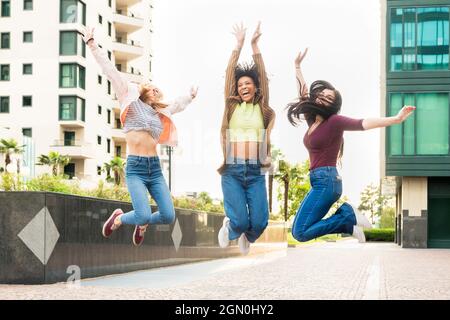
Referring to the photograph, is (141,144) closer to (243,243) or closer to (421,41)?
(243,243)

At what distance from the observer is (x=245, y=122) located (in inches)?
264

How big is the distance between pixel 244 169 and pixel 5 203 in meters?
28.2

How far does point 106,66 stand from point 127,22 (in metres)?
3.70

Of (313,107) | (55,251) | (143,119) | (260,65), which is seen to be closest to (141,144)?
(143,119)

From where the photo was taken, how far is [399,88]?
9172 mm

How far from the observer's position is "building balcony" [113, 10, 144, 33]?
10367 millimetres

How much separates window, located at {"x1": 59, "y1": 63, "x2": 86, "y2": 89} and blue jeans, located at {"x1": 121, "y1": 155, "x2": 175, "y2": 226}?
2.83 meters

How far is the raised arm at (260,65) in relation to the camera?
21.7ft

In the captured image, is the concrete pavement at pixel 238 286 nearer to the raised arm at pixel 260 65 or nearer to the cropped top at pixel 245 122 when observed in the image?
the cropped top at pixel 245 122

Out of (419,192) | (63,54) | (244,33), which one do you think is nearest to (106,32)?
(63,54)

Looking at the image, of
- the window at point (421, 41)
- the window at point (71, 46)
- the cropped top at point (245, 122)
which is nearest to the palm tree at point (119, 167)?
the cropped top at point (245, 122)
